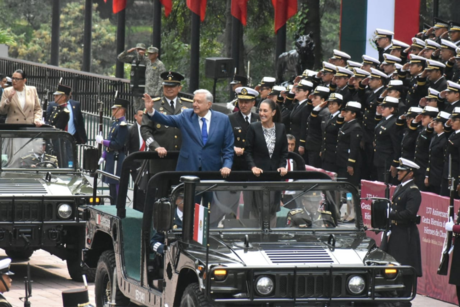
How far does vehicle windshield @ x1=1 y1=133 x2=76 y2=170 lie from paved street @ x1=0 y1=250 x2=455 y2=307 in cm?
145

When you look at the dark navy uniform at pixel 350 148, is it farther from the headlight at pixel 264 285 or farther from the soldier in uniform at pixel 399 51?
the headlight at pixel 264 285

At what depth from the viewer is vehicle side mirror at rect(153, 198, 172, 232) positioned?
30.6 ft

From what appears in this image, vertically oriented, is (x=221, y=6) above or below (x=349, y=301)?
above

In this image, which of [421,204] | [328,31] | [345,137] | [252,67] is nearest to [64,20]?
[328,31]

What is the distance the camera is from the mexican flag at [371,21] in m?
25.3

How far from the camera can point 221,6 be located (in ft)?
139

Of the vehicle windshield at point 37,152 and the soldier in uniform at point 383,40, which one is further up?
the soldier in uniform at point 383,40

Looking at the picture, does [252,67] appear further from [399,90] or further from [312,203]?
[312,203]

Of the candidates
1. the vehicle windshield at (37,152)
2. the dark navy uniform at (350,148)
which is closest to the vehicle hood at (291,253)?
the vehicle windshield at (37,152)

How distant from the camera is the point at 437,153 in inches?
623

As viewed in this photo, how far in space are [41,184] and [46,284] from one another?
1.33 metres

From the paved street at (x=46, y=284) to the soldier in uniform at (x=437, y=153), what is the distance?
2454 mm

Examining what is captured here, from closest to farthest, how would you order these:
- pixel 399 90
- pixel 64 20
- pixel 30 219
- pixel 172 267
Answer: pixel 172 267 → pixel 30 219 → pixel 399 90 → pixel 64 20

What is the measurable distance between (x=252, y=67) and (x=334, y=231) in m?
35.3
